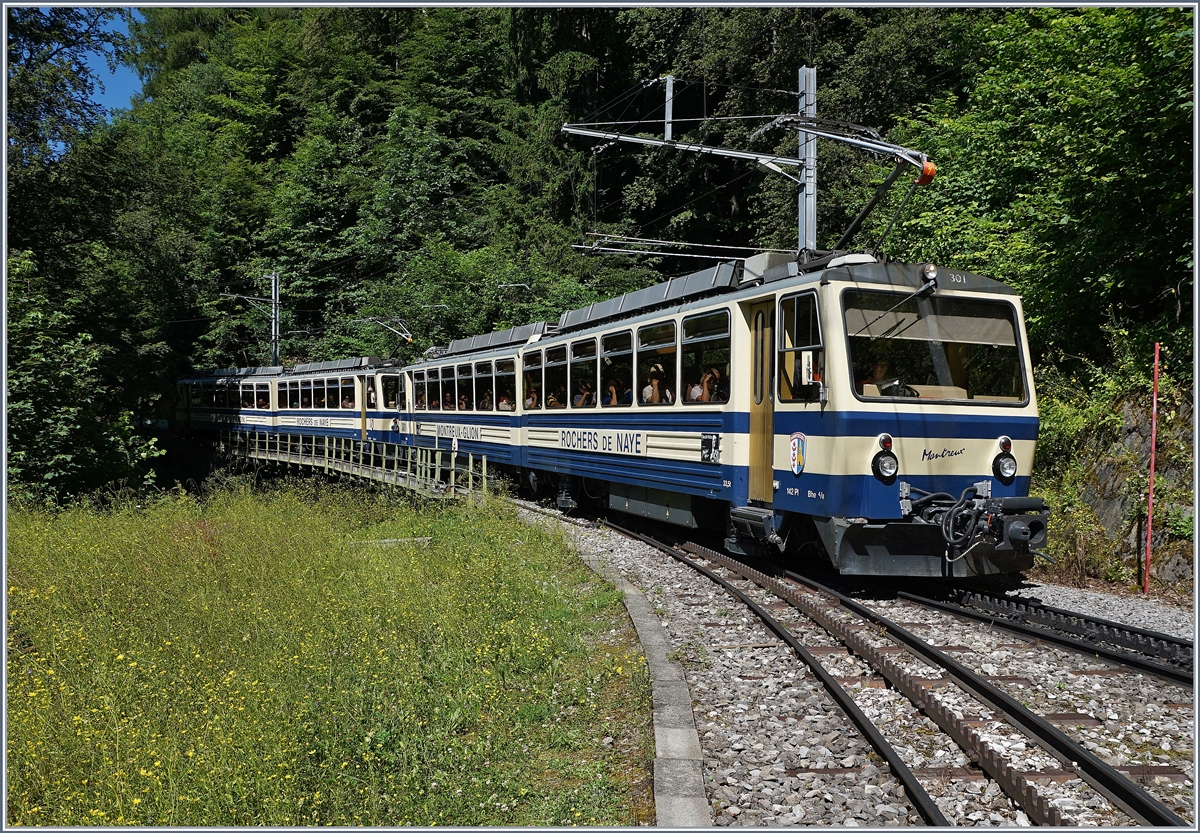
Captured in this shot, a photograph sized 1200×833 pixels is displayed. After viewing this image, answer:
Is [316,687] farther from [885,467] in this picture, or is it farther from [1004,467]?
[1004,467]

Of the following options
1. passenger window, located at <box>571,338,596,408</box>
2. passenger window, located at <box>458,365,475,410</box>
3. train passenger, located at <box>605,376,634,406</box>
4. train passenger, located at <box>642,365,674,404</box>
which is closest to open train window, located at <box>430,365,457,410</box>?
passenger window, located at <box>458,365,475,410</box>

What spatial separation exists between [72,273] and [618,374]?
45.5 ft

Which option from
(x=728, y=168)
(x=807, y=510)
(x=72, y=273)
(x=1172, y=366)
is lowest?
(x=807, y=510)

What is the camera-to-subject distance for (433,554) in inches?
409

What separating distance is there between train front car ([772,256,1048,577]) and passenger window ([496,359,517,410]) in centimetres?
862

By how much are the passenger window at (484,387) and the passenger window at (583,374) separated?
13.5 feet

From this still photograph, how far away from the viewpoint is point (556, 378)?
46.9ft

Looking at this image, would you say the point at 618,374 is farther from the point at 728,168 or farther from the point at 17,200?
the point at 728,168

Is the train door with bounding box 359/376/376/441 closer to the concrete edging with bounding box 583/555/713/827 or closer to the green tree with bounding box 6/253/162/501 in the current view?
the green tree with bounding box 6/253/162/501

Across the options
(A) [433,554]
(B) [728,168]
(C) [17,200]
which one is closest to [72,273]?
(C) [17,200]

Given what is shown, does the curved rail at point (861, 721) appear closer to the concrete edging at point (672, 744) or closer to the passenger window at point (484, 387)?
the concrete edging at point (672, 744)

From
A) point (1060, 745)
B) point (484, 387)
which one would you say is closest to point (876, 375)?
point (1060, 745)

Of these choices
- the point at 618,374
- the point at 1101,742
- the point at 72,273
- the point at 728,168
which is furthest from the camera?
the point at 728,168

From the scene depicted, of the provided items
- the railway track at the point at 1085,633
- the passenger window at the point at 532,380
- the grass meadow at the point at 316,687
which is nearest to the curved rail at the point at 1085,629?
the railway track at the point at 1085,633
